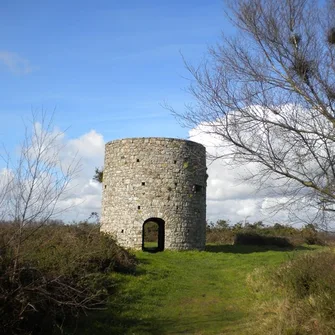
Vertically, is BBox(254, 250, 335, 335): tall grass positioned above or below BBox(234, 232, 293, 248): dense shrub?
below

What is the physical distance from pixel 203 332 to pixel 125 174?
437 inches

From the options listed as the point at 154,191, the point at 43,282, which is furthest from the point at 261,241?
the point at 43,282

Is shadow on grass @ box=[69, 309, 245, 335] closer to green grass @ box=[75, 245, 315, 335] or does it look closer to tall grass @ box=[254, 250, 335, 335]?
green grass @ box=[75, 245, 315, 335]

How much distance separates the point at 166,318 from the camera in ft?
24.5

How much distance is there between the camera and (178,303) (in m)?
8.59

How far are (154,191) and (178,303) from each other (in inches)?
341

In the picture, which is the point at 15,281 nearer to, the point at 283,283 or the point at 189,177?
the point at 283,283

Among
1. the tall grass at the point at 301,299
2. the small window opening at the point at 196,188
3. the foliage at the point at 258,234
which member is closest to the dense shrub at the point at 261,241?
the foliage at the point at 258,234

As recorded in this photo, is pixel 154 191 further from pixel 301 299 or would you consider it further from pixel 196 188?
pixel 301 299

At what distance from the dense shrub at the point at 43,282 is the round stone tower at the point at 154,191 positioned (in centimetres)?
729

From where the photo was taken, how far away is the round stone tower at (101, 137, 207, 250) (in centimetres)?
1702

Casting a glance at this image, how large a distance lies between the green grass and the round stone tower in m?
3.93

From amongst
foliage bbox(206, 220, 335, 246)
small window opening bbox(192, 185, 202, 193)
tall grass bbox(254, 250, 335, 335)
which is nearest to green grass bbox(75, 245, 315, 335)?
tall grass bbox(254, 250, 335, 335)

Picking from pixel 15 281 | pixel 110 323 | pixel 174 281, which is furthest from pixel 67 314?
pixel 174 281
